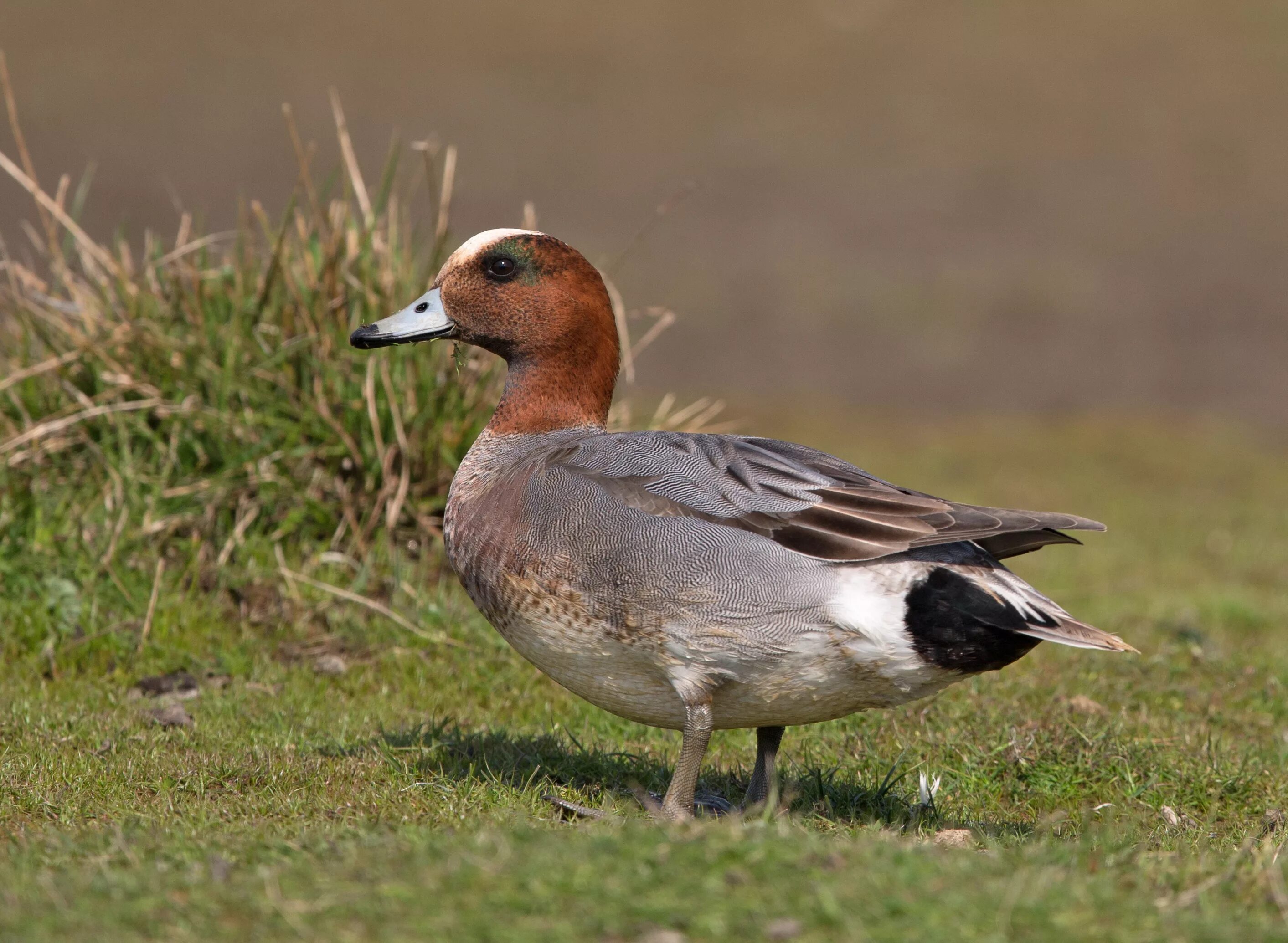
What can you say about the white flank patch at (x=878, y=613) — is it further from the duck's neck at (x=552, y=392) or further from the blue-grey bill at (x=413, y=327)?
the blue-grey bill at (x=413, y=327)

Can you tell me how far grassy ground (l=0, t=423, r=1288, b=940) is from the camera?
2.54m

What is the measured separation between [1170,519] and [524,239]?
7230 millimetres

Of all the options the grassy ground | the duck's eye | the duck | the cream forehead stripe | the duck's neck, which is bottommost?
the grassy ground

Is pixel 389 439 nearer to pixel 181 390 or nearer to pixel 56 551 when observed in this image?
pixel 181 390

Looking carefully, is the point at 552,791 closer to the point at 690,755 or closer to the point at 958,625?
the point at 690,755

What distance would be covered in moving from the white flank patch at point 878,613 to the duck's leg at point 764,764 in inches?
22.5

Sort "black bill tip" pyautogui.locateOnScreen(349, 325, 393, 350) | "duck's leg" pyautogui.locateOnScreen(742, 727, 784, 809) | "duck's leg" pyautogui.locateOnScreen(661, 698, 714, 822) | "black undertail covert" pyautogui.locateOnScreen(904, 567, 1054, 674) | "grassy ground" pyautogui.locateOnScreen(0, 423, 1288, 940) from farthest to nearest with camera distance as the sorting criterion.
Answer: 1. "black bill tip" pyautogui.locateOnScreen(349, 325, 393, 350)
2. "duck's leg" pyautogui.locateOnScreen(742, 727, 784, 809)
3. "duck's leg" pyautogui.locateOnScreen(661, 698, 714, 822)
4. "black undertail covert" pyautogui.locateOnScreen(904, 567, 1054, 674)
5. "grassy ground" pyautogui.locateOnScreen(0, 423, 1288, 940)

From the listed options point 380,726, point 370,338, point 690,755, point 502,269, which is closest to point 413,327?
point 370,338

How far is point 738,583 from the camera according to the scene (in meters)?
3.54

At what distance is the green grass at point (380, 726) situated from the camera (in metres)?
2.58

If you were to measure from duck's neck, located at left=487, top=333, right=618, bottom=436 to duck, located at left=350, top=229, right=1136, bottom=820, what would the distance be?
23cm

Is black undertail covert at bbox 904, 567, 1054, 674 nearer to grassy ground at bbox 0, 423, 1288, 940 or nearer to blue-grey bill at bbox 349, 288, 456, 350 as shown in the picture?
grassy ground at bbox 0, 423, 1288, 940

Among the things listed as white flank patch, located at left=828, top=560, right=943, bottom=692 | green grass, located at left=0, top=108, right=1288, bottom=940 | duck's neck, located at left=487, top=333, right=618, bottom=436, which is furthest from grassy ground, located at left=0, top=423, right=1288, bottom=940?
duck's neck, located at left=487, top=333, right=618, bottom=436

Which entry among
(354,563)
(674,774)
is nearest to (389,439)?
(354,563)
